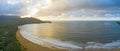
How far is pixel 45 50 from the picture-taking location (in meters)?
39.3

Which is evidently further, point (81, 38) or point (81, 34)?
point (81, 34)

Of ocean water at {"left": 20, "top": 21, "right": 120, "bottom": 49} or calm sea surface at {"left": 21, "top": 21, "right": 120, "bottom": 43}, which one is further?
calm sea surface at {"left": 21, "top": 21, "right": 120, "bottom": 43}

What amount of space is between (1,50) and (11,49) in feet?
9.51

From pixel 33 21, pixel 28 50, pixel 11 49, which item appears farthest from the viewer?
pixel 33 21

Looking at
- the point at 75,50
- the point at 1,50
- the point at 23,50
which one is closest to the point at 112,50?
the point at 75,50

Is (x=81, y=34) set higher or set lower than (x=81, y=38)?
higher

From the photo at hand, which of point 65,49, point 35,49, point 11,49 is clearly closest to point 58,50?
point 65,49

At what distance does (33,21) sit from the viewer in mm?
183875

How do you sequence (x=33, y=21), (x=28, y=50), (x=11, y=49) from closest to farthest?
1. (x=11, y=49)
2. (x=28, y=50)
3. (x=33, y=21)

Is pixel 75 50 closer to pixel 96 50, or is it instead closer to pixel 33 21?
pixel 96 50

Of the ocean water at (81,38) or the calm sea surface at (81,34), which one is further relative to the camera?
the calm sea surface at (81,34)

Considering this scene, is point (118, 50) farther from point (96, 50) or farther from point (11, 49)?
point (11, 49)

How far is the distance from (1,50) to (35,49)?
5.46 m

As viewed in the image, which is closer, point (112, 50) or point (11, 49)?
point (11, 49)
